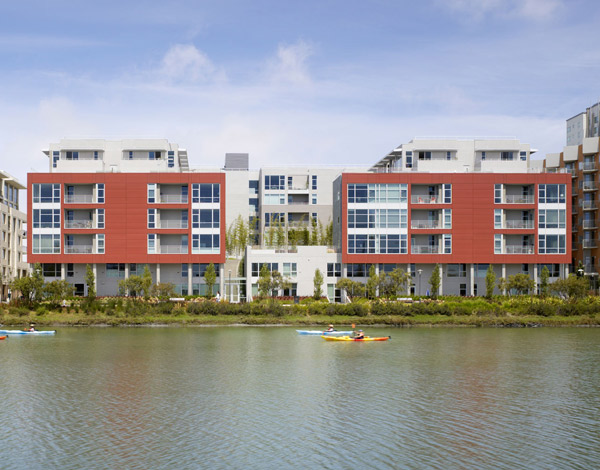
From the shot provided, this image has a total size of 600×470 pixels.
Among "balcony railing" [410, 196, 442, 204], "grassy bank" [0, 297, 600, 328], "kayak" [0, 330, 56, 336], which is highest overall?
"balcony railing" [410, 196, 442, 204]

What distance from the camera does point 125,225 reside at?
80.8m

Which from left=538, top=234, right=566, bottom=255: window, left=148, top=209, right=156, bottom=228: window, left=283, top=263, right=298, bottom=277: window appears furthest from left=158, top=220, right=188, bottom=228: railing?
left=538, top=234, right=566, bottom=255: window

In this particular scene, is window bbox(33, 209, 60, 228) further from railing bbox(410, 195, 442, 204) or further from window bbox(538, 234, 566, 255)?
window bbox(538, 234, 566, 255)

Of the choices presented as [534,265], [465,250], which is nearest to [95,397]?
[465,250]

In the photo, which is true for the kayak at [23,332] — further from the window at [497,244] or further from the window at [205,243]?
the window at [497,244]

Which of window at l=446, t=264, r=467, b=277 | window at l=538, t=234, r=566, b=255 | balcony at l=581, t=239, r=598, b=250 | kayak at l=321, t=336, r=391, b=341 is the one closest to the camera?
kayak at l=321, t=336, r=391, b=341

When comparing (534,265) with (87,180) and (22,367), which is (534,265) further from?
(22,367)

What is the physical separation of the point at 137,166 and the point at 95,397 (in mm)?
56945

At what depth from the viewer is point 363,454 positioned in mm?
22922

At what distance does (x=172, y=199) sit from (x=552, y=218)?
4583 cm

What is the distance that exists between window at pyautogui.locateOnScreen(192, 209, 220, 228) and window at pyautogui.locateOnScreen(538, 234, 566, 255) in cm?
3880

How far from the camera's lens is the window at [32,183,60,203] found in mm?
81062

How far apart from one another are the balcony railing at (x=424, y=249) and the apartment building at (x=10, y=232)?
5454 cm

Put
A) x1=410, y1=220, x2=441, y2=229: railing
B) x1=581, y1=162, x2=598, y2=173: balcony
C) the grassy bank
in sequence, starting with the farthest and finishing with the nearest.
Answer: x1=581, y1=162, x2=598, y2=173: balcony → x1=410, y1=220, x2=441, y2=229: railing → the grassy bank
